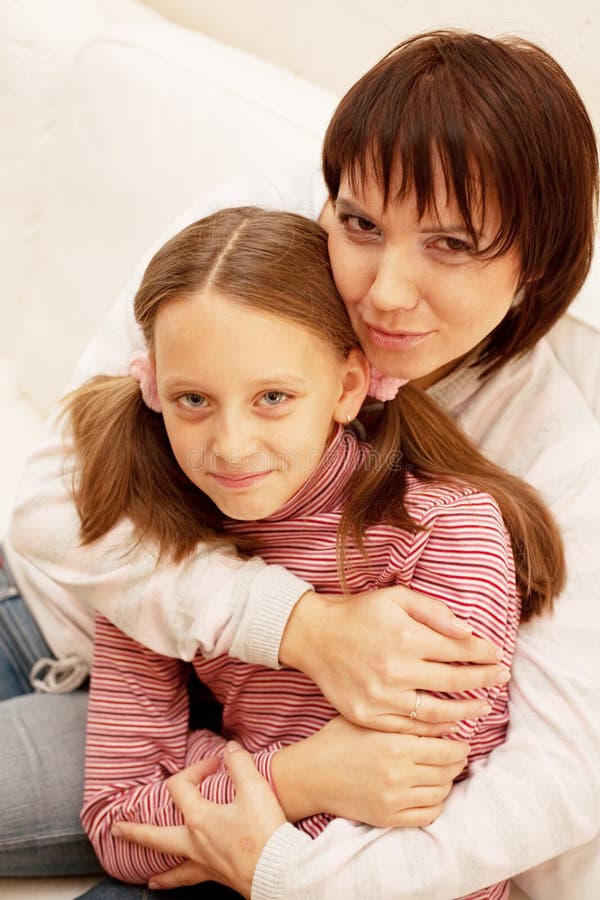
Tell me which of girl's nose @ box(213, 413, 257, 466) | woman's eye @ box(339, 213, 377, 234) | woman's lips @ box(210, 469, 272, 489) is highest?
woman's eye @ box(339, 213, 377, 234)

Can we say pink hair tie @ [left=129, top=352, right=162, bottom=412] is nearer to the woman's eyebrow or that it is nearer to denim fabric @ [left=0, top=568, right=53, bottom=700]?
the woman's eyebrow

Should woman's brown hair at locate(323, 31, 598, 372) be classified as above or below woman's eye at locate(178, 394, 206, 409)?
above

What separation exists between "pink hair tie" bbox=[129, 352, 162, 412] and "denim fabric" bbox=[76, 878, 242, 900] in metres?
0.54

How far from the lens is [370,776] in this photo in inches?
40.9

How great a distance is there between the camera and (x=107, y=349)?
130cm

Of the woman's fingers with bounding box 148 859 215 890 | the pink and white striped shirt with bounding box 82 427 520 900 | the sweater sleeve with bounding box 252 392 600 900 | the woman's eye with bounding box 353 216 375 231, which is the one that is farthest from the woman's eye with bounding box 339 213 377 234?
the woman's fingers with bounding box 148 859 215 890

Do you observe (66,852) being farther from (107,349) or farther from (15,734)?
(107,349)

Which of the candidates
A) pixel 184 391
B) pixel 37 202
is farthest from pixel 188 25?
pixel 184 391

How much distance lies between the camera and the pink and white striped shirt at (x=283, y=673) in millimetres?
1061

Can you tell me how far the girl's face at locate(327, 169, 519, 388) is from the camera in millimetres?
1009

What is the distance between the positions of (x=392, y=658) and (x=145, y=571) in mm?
288

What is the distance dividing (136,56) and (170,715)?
1.05 m

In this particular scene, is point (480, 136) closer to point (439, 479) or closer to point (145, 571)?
point (439, 479)

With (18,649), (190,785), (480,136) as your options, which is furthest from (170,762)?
(480,136)
